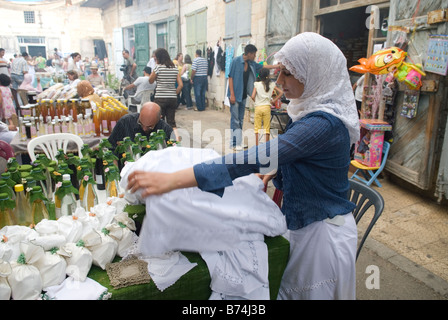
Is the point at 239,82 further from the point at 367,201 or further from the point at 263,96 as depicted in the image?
the point at 367,201

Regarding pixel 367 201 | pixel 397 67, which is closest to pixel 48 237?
pixel 367 201

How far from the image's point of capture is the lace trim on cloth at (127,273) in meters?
1.25

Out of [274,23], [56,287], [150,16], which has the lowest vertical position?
[56,287]

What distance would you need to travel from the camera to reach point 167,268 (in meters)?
1.31

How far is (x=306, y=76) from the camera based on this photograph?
143 centimetres

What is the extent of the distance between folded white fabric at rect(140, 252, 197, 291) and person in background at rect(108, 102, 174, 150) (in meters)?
1.98

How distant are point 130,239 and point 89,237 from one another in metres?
0.17

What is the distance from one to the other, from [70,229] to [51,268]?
7.1 inches

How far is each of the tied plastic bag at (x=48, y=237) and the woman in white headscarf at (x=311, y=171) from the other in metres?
0.33

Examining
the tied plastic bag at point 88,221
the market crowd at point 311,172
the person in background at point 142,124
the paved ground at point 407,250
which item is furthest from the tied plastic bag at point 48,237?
the paved ground at point 407,250

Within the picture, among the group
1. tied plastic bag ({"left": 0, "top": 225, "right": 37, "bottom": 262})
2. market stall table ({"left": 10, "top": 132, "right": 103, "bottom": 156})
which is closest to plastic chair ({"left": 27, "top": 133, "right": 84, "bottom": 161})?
market stall table ({"left": 10, "top": 132, "right": 103, "bottom": 156})

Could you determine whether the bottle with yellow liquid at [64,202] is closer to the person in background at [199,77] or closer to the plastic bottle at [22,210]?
the plastic bottle at [22,210]
